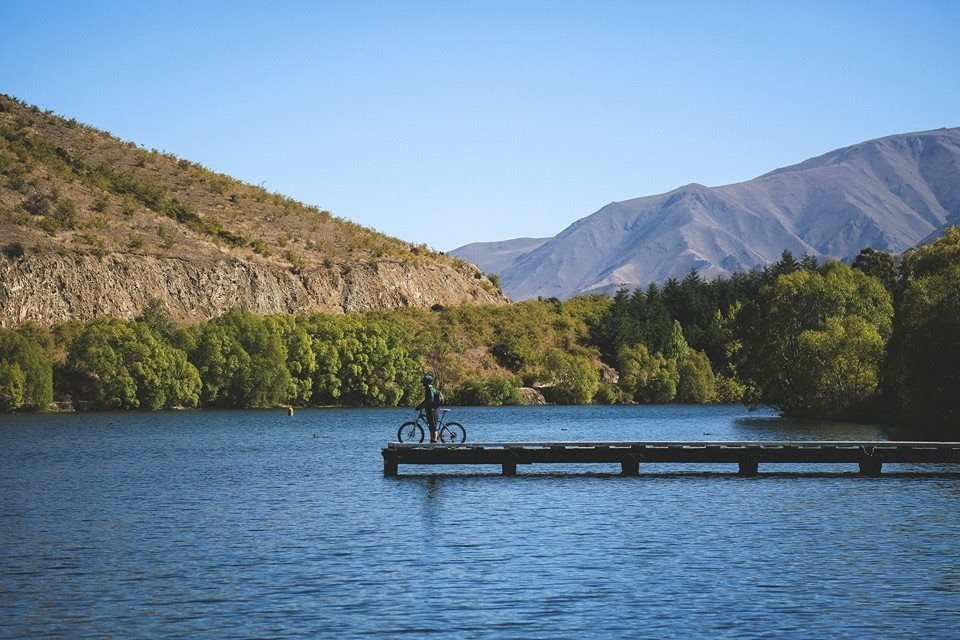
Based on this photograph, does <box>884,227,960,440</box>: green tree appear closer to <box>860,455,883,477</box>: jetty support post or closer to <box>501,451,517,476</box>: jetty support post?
<box>860,455,883,477</box>: jetty support post

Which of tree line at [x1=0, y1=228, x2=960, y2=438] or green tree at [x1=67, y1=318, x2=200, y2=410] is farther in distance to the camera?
green tree at [x1=67, y1=318, x2=200, y2=410]

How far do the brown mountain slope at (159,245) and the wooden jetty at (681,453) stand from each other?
94.1 m

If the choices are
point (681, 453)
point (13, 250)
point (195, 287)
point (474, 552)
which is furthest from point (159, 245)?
point (474, 552)

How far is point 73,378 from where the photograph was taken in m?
120

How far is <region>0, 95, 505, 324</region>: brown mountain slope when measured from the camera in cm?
13788

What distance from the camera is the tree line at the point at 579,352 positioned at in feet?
282

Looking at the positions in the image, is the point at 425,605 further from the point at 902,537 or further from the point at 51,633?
the point at 902,537

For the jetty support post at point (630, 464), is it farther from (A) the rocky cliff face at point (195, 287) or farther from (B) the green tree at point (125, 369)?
(A) the rocky cliff face at point (195, 287)

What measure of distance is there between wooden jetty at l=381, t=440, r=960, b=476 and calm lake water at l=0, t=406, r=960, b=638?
0.87 metres

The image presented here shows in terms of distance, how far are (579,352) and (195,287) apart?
191ft

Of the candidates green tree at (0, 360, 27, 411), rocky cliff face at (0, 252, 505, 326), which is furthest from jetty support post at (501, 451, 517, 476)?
rocky cliff face at (0, 252, 505, 326)

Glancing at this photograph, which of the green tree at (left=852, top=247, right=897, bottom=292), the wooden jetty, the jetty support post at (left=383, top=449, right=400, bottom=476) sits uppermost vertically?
the green tree at (left=852, top=247, right=897, bottom=292)

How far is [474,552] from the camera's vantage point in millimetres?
30547

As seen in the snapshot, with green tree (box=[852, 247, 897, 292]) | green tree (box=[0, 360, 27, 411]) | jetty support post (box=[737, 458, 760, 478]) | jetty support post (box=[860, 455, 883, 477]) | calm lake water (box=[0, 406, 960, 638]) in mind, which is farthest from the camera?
green tree (box=[852, 247, 897, 292])
